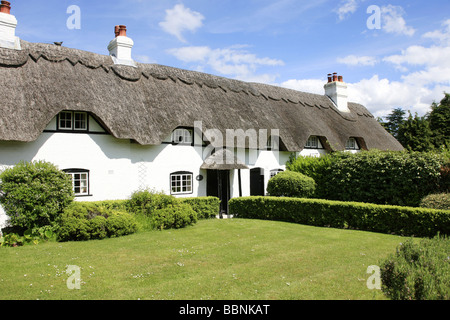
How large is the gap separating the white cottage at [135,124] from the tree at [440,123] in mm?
15916

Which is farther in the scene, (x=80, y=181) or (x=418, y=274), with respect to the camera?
(x=80, y=181)

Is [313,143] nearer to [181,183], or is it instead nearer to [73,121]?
[181,183]

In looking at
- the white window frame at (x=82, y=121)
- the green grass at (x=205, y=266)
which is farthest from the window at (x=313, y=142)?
the white window frame at (x=82, y=121)

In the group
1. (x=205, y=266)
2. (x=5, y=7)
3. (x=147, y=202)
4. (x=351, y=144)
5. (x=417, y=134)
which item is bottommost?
(x=205, y=266)

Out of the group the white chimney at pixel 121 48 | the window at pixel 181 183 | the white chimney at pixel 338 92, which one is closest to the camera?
the window at pixel 181 183

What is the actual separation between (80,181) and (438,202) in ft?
41.9

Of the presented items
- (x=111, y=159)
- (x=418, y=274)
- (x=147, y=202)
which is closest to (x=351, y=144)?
(x=147, y=202)

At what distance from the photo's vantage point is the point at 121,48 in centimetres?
1575

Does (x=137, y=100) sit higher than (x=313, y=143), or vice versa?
(x=137, y=100)

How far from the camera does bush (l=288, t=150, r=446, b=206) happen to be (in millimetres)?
12789

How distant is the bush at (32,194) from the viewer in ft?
32.4

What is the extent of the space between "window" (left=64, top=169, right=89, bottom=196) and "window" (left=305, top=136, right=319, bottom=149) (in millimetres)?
13041

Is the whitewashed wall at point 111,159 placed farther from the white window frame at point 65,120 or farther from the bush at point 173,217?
the bush at point 173,217

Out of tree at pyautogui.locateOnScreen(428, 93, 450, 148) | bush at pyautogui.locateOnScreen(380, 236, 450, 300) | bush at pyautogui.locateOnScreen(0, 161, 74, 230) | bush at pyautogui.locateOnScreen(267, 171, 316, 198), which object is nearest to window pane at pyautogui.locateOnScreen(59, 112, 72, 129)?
bush at pyautogui.locateOnScreen(0, 161, 74, 230)
